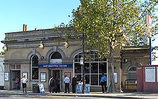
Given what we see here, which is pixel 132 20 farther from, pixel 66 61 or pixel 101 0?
pixel 66 61

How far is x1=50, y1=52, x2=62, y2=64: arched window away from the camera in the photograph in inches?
1055

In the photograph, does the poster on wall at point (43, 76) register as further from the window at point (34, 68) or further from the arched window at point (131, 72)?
the arched window at point (131, 72)

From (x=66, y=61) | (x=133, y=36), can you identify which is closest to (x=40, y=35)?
(x=66, y=61)

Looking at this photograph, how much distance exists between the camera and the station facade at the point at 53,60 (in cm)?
2522

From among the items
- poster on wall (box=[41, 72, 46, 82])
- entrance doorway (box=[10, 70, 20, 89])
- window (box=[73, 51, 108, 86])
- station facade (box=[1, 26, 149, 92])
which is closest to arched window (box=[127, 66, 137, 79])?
station facade (box=[1, 26, 149, 92])

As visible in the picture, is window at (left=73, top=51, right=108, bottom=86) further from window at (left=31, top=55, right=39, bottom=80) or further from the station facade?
window at (left=31, top=55, right=39, bottom=80)

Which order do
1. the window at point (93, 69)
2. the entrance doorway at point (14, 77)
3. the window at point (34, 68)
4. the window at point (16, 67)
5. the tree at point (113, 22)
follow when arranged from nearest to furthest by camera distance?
the tree at point (113, 22), the window at point (93, 69), the window at point (34, 68), the window at point (16, 67), the entrance doorway at point (14, 77)

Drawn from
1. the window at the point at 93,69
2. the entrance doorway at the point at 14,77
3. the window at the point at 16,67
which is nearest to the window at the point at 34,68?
the window at the point at 16,67

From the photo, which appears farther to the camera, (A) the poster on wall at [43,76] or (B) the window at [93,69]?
(A) the poster on wall at [43,76]

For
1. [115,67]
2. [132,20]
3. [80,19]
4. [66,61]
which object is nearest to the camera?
[132,20]

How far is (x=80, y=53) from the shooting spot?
25719 mm

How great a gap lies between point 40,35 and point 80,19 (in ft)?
23.8

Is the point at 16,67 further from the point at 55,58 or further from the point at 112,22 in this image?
the point at 112,22

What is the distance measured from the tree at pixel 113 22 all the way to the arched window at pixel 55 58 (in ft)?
19.5
